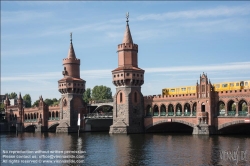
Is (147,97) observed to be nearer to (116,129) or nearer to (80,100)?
(116,129)

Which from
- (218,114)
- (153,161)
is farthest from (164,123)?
(153,161)

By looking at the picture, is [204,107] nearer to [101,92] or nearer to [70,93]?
[70,93]

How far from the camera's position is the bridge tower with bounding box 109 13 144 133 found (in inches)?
3364

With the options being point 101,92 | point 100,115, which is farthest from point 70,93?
point 101,92

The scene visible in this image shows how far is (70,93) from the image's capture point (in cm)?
10356

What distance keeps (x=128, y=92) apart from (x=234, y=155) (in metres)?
44.6

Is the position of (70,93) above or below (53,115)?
above

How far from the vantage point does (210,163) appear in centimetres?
3875

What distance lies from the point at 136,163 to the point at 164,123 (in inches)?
1802

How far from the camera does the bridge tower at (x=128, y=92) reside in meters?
85.4

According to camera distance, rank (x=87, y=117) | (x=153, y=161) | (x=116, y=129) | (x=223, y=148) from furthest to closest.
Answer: (x=87, y=117) < (x=116, y=129) < (x=223, y=148) < (x=153, y=161)

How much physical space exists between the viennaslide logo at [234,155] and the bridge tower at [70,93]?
61766 mm

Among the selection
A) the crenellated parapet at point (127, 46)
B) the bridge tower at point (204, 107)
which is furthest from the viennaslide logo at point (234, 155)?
the crenellated parapet at point (127, 46)

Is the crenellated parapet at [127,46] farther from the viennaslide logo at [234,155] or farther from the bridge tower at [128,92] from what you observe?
the viennaslide logo at [234,155]
